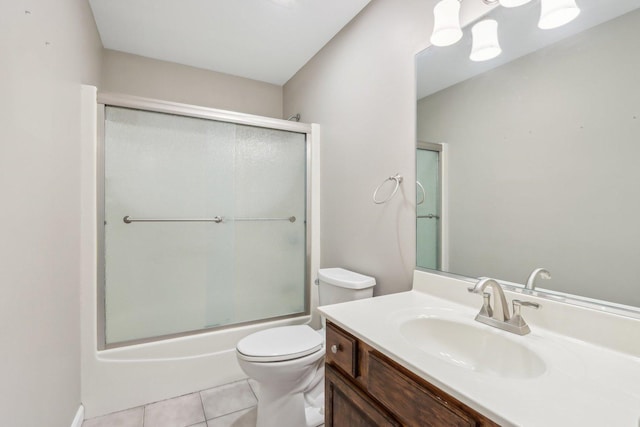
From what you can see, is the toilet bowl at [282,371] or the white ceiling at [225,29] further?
the white ceiling at [225,29]

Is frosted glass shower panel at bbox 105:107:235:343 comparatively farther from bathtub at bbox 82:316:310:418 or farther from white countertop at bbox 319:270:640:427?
white countertop at bbox 319:270:640:427

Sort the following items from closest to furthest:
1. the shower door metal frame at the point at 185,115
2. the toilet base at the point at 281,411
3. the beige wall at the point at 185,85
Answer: the toilet base at the point at 281,411 < the shower door metal frame at the point at 185,115 < the beige wall at the point at 185,85

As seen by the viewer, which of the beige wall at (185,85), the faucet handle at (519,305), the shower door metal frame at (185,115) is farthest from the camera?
the beige wall at (185,85)

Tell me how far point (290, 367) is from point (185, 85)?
2362mm

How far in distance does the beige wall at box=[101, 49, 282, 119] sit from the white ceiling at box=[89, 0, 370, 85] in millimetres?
73

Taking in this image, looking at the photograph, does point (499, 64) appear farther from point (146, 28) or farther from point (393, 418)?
point (146, 28)

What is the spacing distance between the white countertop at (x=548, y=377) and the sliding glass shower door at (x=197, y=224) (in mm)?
1248

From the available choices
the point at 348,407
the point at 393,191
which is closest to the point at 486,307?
the point at 348,407

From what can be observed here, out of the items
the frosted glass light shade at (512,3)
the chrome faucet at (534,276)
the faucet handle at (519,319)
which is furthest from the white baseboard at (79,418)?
the frosted glass light shade at (512,3)

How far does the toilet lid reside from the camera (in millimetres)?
1349

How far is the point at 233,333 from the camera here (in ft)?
6.59

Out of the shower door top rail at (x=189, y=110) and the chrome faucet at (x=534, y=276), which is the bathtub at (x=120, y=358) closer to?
the shower door top rail at (x=189, y=110)

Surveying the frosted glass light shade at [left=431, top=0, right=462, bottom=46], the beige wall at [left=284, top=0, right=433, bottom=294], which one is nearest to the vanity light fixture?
the frosted glass light shade at [left=431, top=0, right=462, bottom=46]

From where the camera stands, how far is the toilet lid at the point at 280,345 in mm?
1349
